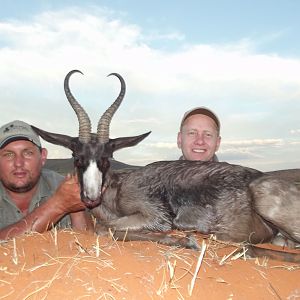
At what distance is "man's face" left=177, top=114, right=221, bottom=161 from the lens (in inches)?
286

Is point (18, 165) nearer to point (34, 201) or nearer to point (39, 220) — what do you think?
point (34, 201)

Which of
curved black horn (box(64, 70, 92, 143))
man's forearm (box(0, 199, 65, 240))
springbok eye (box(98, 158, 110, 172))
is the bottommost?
man's forearm (box(0, 199, 65, 240))

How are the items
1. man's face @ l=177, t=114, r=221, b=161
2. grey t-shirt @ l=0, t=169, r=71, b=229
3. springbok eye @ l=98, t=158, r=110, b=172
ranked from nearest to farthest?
springbok eye @ l=98, t=158, r=110, b=172 → grey t-shirt @ l=0, t=169, r=71, b=229 → man's face @ l=177, t=114, r=221, b=161

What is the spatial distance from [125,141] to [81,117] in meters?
0.69

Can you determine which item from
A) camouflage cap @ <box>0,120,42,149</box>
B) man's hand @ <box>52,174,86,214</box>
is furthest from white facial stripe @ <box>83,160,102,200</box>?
camouflage cap @ <box>0,120,42,149</box>

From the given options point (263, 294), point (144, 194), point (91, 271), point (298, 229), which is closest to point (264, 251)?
point (298, 229)

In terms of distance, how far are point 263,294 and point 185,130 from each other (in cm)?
430

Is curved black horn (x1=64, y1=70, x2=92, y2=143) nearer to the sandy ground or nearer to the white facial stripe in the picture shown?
the white facial stripe

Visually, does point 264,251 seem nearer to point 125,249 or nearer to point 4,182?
point 125,249

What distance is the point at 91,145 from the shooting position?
5789 mm

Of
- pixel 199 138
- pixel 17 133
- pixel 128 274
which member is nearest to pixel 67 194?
pixel 17 133

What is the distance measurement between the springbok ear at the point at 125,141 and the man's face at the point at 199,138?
113 centimetres

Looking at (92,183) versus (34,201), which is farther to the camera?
(34,201)

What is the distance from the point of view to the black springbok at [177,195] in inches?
205
